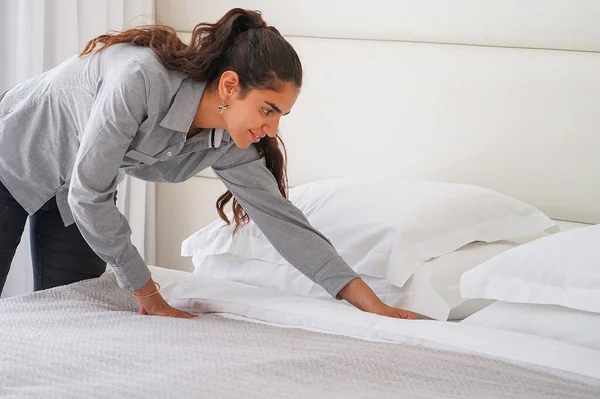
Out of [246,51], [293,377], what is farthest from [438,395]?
[246,51]

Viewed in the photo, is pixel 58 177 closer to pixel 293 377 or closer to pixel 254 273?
pixel 254 273

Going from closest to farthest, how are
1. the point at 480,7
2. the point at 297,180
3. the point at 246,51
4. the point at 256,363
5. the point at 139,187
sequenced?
the point at 256,363 < the point at 246,51 < the point at 480,7 < the point at 297,180 < the point at 139,187

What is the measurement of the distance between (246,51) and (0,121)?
0.59 metres

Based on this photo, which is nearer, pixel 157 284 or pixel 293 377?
pixel 293 377

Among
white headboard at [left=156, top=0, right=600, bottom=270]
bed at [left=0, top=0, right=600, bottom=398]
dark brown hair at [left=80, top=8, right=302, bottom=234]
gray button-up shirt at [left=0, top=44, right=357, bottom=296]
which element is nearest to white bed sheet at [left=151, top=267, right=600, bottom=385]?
bed at [left=0, top=0, right=600, bottom=398]

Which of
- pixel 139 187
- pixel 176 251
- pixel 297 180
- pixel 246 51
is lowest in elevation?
pixel 176 251

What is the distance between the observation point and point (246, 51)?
168 cm

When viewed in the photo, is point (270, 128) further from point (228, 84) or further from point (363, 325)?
point (363, 325)

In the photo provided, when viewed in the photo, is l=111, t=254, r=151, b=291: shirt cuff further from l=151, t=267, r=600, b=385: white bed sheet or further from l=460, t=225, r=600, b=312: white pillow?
l=460, t=225, r=600, b=312: white pillow

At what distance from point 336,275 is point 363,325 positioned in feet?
0.80

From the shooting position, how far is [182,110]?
1.71m

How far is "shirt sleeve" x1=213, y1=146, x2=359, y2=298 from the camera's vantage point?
1.89 m

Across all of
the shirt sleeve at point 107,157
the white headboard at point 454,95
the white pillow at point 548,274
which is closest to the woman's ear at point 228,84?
the shirt sleeve at point 107,157

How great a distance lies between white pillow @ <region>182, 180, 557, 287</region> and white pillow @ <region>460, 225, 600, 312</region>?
214mm
